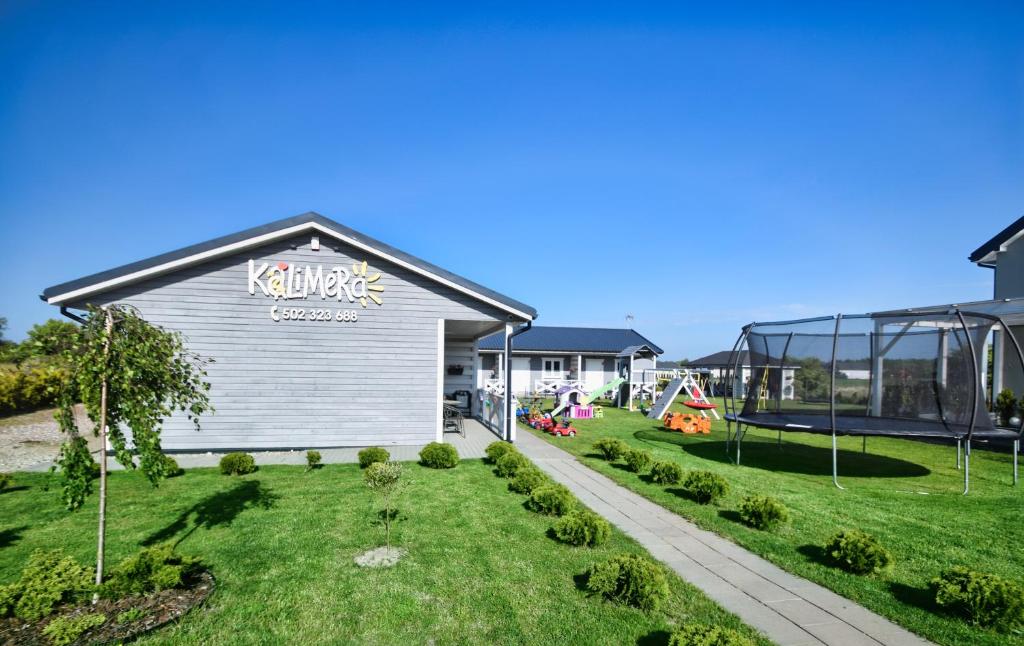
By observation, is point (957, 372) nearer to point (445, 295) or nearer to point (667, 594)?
point (667, 594)

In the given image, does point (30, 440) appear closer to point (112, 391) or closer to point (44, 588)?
point (44, 588)

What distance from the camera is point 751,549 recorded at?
6.34 metres

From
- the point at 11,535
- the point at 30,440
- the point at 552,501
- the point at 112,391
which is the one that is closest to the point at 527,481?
the point at 552,501

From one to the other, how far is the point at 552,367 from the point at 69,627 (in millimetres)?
33014

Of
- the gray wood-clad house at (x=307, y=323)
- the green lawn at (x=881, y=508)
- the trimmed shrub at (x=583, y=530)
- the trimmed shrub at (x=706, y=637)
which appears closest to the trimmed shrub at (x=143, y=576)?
the trimmed shrub at (x=583, y=530)

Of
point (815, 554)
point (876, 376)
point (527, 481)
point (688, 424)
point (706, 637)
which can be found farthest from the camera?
point (688, 424)

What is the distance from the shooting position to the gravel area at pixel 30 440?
11.4 metres

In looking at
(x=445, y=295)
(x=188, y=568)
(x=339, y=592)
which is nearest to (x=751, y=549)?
(x=339, y=592)

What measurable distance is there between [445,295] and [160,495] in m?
7.32

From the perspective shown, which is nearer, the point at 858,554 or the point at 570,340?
the point at 858,554

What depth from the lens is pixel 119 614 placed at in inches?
179

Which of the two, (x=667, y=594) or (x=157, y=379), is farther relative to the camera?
(x=157, y=379)

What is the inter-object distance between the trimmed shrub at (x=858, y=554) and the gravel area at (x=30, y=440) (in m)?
11.0

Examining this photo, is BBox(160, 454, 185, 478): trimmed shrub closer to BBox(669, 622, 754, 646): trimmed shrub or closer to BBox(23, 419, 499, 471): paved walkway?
BBox(23, 419, 499, 471): paved walkway
